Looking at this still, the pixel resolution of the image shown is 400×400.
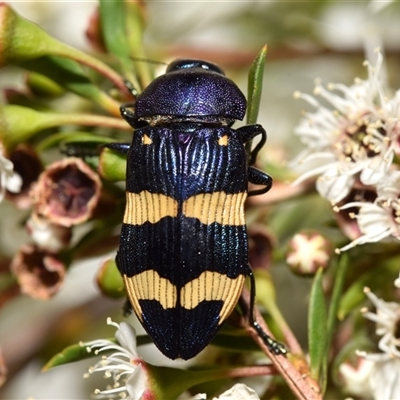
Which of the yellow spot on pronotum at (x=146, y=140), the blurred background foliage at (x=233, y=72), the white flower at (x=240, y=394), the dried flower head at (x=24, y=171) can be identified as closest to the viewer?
the white flower at (x=240, y=394)

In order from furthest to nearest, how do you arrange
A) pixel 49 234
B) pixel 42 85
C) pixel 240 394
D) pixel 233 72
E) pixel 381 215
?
pixel 233 72
pixel 42 85
pixel 49 234
pixel 381 215
pixel 240 394

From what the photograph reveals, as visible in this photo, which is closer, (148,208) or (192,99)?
(148,208)

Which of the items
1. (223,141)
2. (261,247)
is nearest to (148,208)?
(223,141)

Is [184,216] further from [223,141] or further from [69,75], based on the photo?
[69,75]

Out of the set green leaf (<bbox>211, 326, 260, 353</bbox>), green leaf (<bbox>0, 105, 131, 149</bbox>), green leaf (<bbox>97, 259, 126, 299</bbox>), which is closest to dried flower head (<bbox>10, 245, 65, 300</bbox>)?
green leaf (<bbox>97, 259, 126, 299</bbox>)

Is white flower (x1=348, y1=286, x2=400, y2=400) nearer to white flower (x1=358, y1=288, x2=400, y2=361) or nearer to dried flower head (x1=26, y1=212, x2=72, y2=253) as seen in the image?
white flower (x1=358, y1=288, x2=400, y2=361)

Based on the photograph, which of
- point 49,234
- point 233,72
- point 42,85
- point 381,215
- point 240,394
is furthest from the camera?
point 233,72

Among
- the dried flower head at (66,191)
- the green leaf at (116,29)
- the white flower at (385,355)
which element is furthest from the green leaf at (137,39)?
the white flower at (385,355)

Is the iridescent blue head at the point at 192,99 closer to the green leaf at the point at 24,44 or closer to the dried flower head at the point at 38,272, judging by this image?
the green leaf at the point at 24,44
